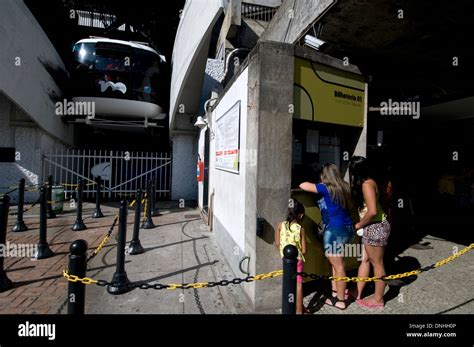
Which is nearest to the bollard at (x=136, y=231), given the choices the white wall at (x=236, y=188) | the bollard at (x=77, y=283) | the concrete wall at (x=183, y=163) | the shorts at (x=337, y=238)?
the white wall at (x=236, y=188)

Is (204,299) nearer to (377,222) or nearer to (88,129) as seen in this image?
(377,222)

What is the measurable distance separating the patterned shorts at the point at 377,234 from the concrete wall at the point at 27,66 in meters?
10.8

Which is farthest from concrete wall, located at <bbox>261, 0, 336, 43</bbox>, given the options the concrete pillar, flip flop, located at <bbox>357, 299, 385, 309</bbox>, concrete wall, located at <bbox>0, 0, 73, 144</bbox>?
concrete wall, located at <bbox>0, 0, 73, 144</bbox>

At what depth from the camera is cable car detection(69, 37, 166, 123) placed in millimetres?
11297

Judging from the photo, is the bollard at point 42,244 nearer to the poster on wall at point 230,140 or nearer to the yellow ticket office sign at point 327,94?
the poster on wall at point 230,140

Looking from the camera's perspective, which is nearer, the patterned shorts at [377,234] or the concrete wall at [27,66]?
the patterned shorts at [377,234]

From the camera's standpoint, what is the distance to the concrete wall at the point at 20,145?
9836 mm

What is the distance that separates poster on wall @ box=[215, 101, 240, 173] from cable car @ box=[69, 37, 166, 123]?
8237 millimetres

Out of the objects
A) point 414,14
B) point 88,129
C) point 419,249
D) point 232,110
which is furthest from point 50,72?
point 419,249

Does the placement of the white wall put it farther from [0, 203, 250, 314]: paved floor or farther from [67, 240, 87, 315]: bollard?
[67, 240, 87, 315]: bollard

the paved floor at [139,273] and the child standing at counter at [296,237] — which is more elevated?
the child standing at counter at [296,237]

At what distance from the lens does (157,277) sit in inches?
161

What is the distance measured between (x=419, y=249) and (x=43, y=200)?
7591 mm

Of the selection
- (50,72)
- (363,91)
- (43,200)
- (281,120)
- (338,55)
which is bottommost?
(43,200)
